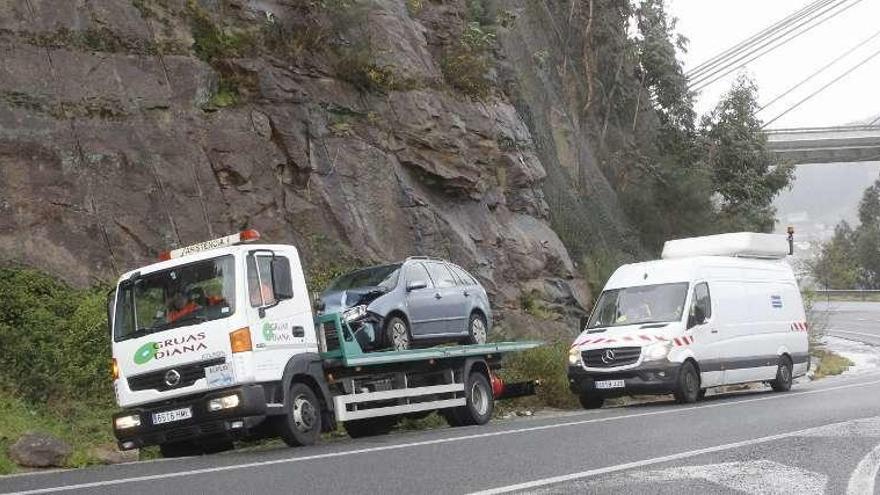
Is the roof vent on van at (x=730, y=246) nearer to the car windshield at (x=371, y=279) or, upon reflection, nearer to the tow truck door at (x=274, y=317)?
the car windshield at (x=371, y=279)

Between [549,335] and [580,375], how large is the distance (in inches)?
283

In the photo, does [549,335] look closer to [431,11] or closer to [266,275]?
[431,11]

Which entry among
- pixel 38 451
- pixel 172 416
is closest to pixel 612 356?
pixel 172 416

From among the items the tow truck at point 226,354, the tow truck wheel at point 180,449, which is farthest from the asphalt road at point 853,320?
the tow truck wheel at point 180,449

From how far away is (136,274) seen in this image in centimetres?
1272

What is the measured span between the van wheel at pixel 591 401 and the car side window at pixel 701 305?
213 cm

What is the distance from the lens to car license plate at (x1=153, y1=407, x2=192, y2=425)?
39.2 feet

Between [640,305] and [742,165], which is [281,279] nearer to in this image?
[640,305]

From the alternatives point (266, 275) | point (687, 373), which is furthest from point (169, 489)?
point (687, 373)

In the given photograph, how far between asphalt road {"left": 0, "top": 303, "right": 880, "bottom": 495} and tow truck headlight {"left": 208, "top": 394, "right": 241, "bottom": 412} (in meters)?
0.55

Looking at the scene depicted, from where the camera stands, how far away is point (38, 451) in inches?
487

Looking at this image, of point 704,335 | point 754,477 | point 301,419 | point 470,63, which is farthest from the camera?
point 470,63

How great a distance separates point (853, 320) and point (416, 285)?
53.8m

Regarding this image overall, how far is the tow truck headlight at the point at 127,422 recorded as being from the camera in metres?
12.1
